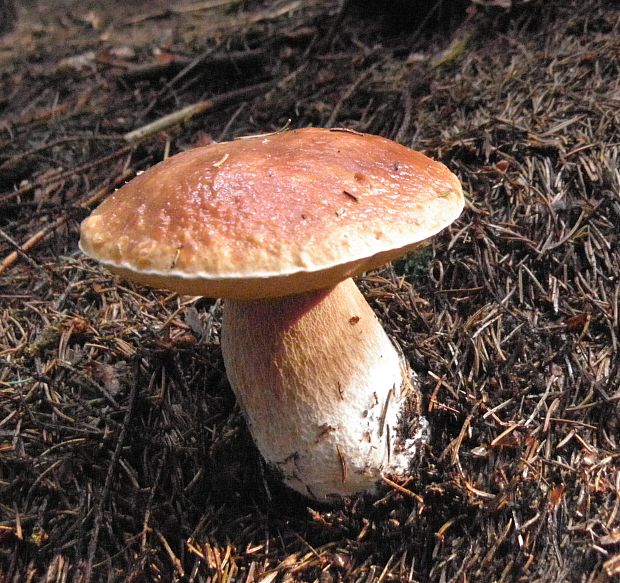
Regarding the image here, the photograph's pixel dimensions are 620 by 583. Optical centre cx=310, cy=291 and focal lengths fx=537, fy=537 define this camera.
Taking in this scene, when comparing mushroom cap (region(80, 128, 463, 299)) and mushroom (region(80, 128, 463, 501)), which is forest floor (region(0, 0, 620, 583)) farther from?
mushroom cap (region(80, 128, 463, 299))

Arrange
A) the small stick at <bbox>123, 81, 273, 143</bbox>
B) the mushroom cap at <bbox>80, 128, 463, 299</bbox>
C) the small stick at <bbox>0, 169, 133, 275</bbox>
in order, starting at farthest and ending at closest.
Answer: the small stick at <bbox>123, 81, 273, 143</bbox>, the small stick at <bbox>0, 169, 133, 275</bbox>, the mushroom cap at <bbox>80, 128, 463, 299</bbox>

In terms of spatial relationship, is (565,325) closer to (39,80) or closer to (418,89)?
(418,89)

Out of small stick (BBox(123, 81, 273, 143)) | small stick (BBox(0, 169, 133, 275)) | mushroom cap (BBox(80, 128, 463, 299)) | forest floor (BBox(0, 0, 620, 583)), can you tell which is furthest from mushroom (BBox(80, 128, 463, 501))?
small stick (BBox(123, 81, 273, 143))

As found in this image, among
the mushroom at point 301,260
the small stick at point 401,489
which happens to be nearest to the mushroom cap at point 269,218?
the mushroom at point 301,260

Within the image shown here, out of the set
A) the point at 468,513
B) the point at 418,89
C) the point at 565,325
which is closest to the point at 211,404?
the point at 468,513

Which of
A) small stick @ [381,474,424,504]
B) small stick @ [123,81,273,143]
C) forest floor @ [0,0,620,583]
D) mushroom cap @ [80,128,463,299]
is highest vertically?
mushroom cap @ [80,128,463,299]

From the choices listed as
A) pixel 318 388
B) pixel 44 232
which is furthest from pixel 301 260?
pixel 44 232

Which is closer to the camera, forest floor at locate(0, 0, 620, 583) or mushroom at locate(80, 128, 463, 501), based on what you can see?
mushroom at locate(80, 128, 463, 501)
